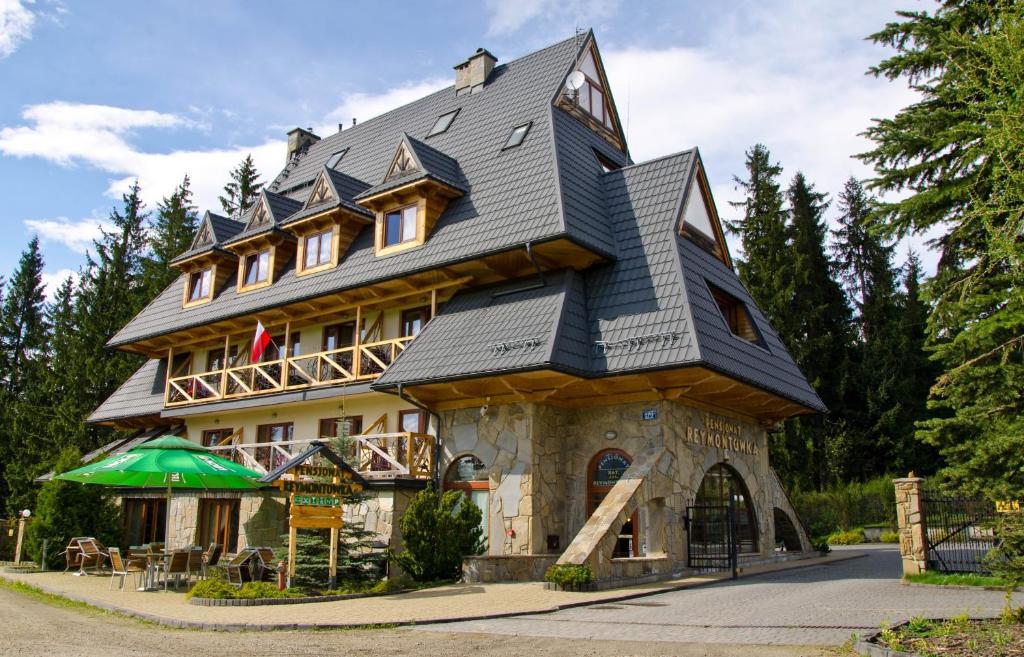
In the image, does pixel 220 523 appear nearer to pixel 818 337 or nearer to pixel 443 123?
pixel 443 123

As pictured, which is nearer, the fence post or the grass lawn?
the grass lawn

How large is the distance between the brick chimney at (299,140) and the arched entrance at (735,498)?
70.8ft

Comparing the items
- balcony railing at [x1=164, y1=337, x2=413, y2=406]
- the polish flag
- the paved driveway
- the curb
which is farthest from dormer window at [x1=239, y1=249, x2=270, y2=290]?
the paved driveway

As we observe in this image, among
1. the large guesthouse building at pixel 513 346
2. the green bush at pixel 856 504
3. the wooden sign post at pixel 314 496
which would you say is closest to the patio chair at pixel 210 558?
the large guesthouse building at pixel 513 346

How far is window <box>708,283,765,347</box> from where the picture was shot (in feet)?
65.1

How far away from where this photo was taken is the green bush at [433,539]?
15.0m

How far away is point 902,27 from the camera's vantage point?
573 inches

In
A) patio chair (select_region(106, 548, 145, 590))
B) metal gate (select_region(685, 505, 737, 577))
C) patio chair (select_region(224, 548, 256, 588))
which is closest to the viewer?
patio chair (select_region(224, 548, 256, 588))

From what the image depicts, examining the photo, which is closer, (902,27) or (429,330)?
(902,27)

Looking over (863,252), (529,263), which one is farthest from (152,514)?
(863,252)

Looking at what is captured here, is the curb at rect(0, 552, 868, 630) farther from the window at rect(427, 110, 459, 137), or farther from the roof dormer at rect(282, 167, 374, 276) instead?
the window at rect(427, 110, 459, 137)

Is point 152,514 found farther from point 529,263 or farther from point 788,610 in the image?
point 788,610

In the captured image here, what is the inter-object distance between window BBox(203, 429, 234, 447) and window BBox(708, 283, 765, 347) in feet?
48.9

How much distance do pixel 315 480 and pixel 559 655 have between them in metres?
7.22
